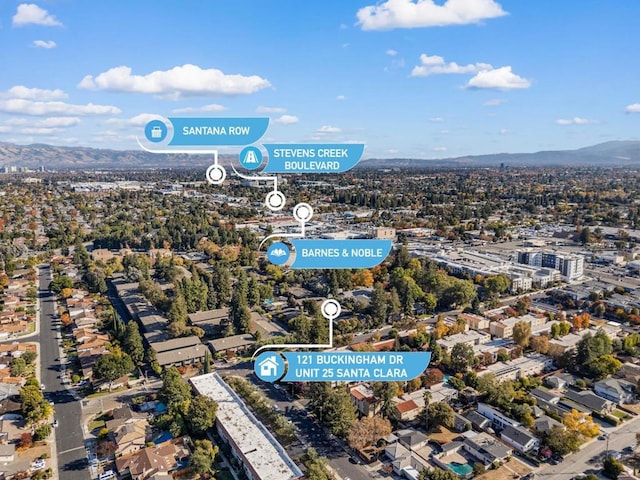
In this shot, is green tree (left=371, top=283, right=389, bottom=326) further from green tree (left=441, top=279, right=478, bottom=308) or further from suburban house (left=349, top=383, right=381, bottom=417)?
suburban house (left=349, top=383, right=381, bottom=417)

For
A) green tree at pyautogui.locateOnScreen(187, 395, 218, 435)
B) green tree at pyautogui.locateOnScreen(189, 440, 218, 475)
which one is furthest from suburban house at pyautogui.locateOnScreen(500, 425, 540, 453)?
green tree at pyautogui.locateOnScreen(187, 395, 218, 435)

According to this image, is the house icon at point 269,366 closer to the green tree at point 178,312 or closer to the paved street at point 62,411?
the paved street at point 62,411

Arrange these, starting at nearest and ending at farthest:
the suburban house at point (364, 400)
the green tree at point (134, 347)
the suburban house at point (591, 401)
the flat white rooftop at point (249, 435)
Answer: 1. the flat white rooftop at point (249, 435)
2. the suburban house at point (364, 400)
3. the suburban house at point (591, 401)
4. the green tree at point (134, 347)

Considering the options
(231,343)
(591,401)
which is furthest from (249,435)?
(591,401)

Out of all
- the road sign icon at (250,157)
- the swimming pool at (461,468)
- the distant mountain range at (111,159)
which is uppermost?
the distant mountain range at (111,159)

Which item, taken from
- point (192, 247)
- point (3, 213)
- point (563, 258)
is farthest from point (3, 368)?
point (3, 213)

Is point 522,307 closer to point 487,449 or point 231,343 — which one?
point 487,449

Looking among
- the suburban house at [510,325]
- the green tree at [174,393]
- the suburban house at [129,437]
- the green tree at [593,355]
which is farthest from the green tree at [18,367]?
the green tree at [593,355]
